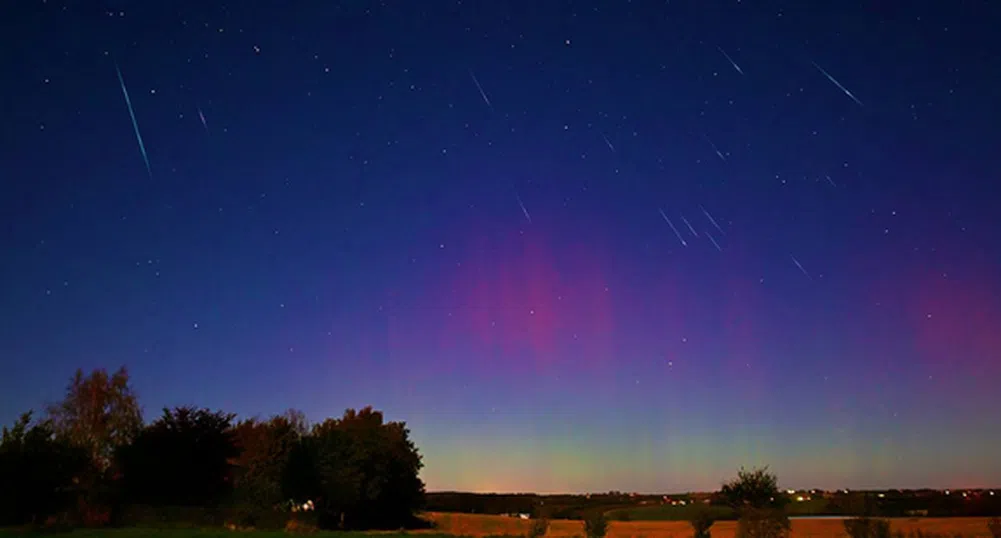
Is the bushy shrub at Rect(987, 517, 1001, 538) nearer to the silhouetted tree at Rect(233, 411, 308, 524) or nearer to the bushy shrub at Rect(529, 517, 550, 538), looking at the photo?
the bushy shrub at Rect(529, 517, 550, 538)

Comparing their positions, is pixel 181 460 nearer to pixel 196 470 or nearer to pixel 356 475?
pixel 196 470

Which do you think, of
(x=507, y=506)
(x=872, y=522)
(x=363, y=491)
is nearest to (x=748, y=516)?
(x=872, y=522)

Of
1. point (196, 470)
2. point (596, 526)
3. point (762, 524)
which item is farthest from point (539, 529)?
point (196, 470)

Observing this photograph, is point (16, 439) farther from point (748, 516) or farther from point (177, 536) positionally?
point (748, 516)

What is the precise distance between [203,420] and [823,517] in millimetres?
58508

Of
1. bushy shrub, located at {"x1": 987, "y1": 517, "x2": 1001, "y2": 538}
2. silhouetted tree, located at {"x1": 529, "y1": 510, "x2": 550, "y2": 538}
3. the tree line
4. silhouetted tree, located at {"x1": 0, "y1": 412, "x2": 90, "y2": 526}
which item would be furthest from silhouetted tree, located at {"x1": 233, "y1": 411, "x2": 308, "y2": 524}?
bushy shrub, located at {"x1": 987, "y1": 517, "x2": 1001, "y2": 538}

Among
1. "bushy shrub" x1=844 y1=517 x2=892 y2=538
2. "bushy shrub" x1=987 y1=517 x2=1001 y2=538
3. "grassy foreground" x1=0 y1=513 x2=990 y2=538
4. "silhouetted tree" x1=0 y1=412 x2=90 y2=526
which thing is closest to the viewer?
"bushy shrub" x1=987 y1=517 x2=1001 y2=538

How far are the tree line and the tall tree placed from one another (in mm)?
92

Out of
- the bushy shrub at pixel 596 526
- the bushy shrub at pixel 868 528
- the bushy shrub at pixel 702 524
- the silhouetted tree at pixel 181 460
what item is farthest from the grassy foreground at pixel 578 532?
the silhouetted tree at pixel 181 460

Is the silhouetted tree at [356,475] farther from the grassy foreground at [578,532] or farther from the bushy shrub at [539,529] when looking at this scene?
the bushy shrub at [539,529]

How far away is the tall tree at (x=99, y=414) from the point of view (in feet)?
240

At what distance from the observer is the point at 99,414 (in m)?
74.8

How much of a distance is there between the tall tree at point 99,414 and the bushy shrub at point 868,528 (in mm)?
60654

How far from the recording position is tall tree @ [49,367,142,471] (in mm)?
73062
